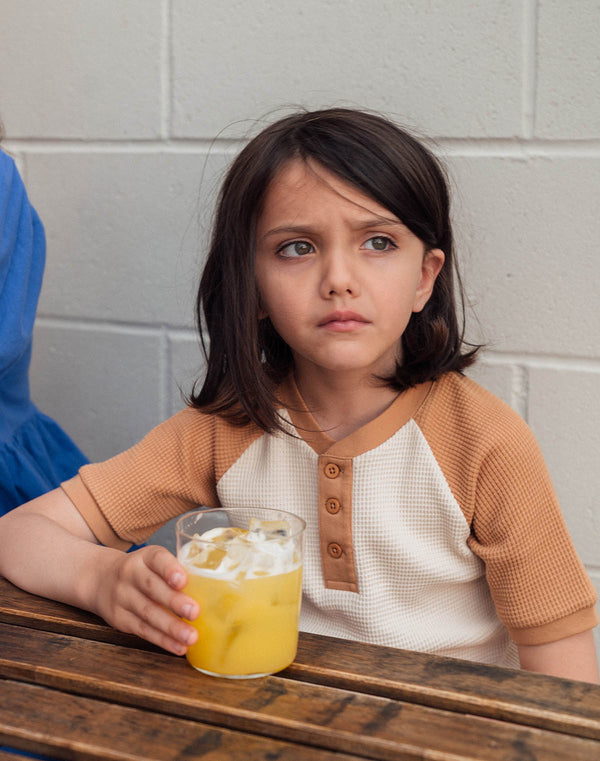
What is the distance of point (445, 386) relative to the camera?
3.89 ft

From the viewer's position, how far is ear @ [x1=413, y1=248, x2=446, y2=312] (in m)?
1.21

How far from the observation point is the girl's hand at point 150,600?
0.79 metres

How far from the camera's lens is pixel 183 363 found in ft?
5.57

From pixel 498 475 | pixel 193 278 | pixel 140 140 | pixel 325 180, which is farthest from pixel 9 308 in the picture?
pixel 498 475

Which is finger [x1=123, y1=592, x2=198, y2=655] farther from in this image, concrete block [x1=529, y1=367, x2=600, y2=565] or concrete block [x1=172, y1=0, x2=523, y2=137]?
concrete block [x1=172, y1=0, x2=523, y2=137]

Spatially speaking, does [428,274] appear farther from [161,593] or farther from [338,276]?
[161,593]

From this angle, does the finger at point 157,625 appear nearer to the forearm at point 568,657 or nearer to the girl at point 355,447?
the girl at point 355,447

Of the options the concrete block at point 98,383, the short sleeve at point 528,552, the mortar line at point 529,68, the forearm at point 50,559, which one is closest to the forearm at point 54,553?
the forearm at point 50,559

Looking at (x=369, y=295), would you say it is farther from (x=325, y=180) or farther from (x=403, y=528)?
(x=403, y=528)

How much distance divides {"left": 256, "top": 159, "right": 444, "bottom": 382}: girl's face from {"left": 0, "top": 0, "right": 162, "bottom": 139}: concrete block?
67cm

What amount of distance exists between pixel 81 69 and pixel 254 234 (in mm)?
815

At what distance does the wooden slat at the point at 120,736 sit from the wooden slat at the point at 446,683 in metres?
0.11

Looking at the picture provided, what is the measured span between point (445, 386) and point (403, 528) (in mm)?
207

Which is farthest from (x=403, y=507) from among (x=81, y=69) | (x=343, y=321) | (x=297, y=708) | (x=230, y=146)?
(x=81, y=69)
